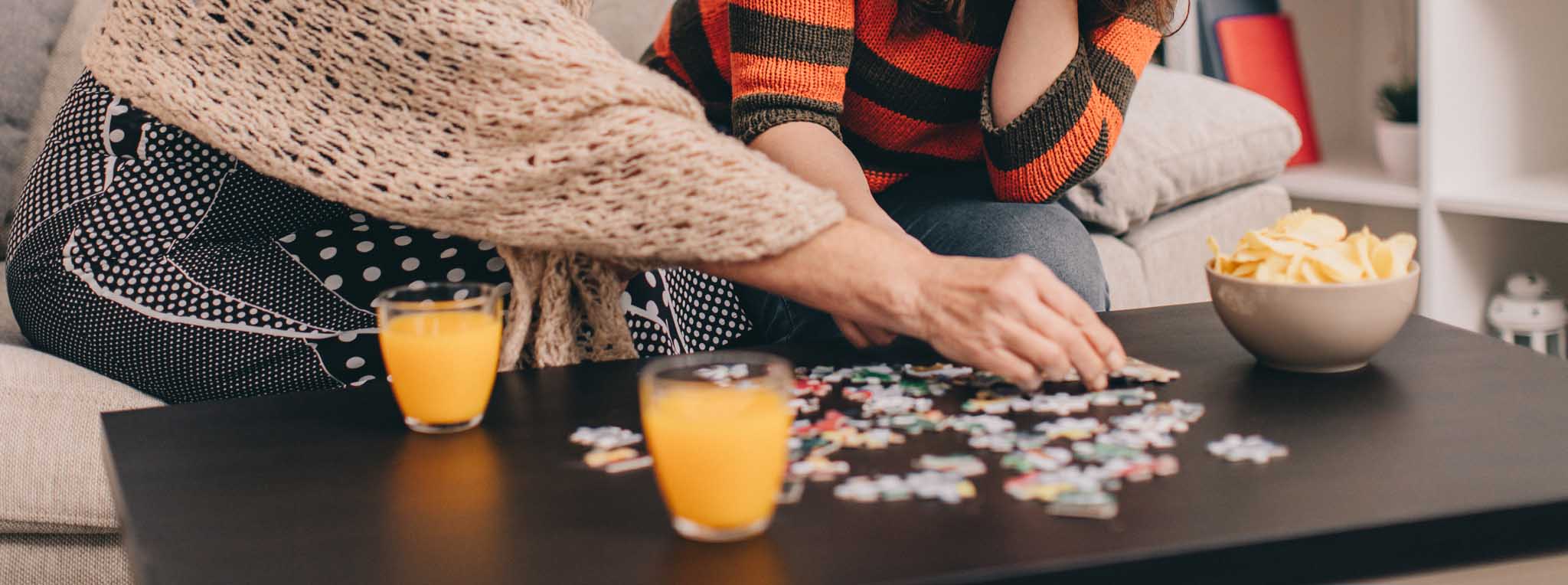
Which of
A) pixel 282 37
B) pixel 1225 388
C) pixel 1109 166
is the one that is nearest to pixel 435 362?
pixel 282 37

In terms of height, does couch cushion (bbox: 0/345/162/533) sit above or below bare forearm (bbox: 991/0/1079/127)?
below

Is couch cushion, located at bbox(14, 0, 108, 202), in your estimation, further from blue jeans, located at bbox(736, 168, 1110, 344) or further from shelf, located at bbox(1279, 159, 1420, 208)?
shelf, located at bbox(1279, 159, 1420, 208)

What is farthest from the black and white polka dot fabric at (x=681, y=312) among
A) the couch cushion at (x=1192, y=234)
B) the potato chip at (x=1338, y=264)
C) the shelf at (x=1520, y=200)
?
the shelf at (x=1520, y=200)

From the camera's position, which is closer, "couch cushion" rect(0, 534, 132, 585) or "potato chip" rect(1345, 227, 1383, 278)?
"potato chip" rect(1345, 227, 1383, 278)

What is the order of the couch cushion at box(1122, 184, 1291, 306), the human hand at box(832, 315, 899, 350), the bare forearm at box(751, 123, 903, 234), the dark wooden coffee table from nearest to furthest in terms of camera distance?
the dark wooden coffee table < the human hand at box(832, 315, 899, 350) < the bare forearm at box(751, 123, 903, 234) < the couch cushion at box(1122, 184, 1291, 306)

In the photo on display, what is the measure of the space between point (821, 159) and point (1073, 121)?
28cm

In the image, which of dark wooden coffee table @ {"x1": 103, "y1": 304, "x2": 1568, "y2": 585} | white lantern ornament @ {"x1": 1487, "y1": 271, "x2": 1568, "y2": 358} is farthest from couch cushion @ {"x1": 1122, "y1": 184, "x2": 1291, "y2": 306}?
dark wooden coffee table @ {"x1": 103, "y1": 304, "x2": 1568, "y2": 585}

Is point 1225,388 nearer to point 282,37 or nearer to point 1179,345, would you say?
point 1179,345

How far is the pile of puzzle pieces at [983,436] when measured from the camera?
0.67 metres

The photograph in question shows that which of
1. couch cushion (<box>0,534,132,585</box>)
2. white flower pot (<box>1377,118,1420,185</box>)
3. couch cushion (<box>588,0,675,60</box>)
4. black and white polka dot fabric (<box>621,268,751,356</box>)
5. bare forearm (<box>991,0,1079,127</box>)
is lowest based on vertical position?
white flower pot (<box>1377,118,1420,185</box>)

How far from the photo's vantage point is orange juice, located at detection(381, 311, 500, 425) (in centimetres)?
80

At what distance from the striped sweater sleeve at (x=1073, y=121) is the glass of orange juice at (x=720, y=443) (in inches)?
28.8

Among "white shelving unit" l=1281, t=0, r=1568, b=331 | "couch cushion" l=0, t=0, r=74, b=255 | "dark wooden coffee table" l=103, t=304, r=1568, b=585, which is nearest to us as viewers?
"dark wooden coffee table" l=103, t=304, r=1568, b=585

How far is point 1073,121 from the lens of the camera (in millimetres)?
1287
